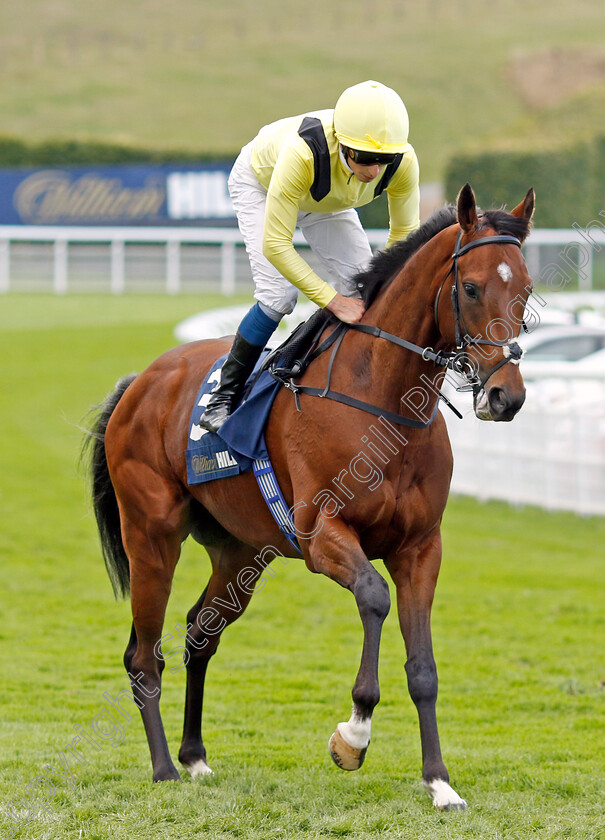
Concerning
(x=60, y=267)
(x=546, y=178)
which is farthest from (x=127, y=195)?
(x=546, y=178)

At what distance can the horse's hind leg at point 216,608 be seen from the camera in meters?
5.22

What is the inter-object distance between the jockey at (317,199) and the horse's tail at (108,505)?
3.51 ft

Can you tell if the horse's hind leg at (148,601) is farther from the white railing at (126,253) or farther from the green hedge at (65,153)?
the green hedge at (65,153)

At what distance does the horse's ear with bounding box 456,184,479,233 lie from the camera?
3.91 metres

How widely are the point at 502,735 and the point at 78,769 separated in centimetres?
220

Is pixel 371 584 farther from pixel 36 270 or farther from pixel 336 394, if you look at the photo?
pixel 36 270

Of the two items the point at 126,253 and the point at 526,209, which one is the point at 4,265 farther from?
the point at 526,209

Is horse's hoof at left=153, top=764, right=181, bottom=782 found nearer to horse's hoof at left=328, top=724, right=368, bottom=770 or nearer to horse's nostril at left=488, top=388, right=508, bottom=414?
horse's hoof at left=328, top=724, right=368, bottom=770

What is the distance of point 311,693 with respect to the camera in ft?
22.0

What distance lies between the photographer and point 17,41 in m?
53.0

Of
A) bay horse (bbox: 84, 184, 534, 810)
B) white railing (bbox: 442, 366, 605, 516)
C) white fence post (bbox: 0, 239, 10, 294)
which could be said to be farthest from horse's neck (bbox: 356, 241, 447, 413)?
white fence post (bbox: 0, 239, 10, 294)

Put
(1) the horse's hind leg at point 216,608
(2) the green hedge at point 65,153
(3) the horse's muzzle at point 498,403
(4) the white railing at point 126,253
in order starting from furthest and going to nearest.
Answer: (2) the green hedge at point 65,153, (4) the white railing at point 126,253, (1) the horse's hind leg at point 216,608, (3) the horse's muzzle at point 498,403

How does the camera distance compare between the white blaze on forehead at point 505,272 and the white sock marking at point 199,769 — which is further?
the white sock marking at point 199,769

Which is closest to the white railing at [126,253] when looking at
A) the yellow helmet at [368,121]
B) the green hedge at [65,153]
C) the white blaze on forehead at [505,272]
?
the green hedge at [65,153]
